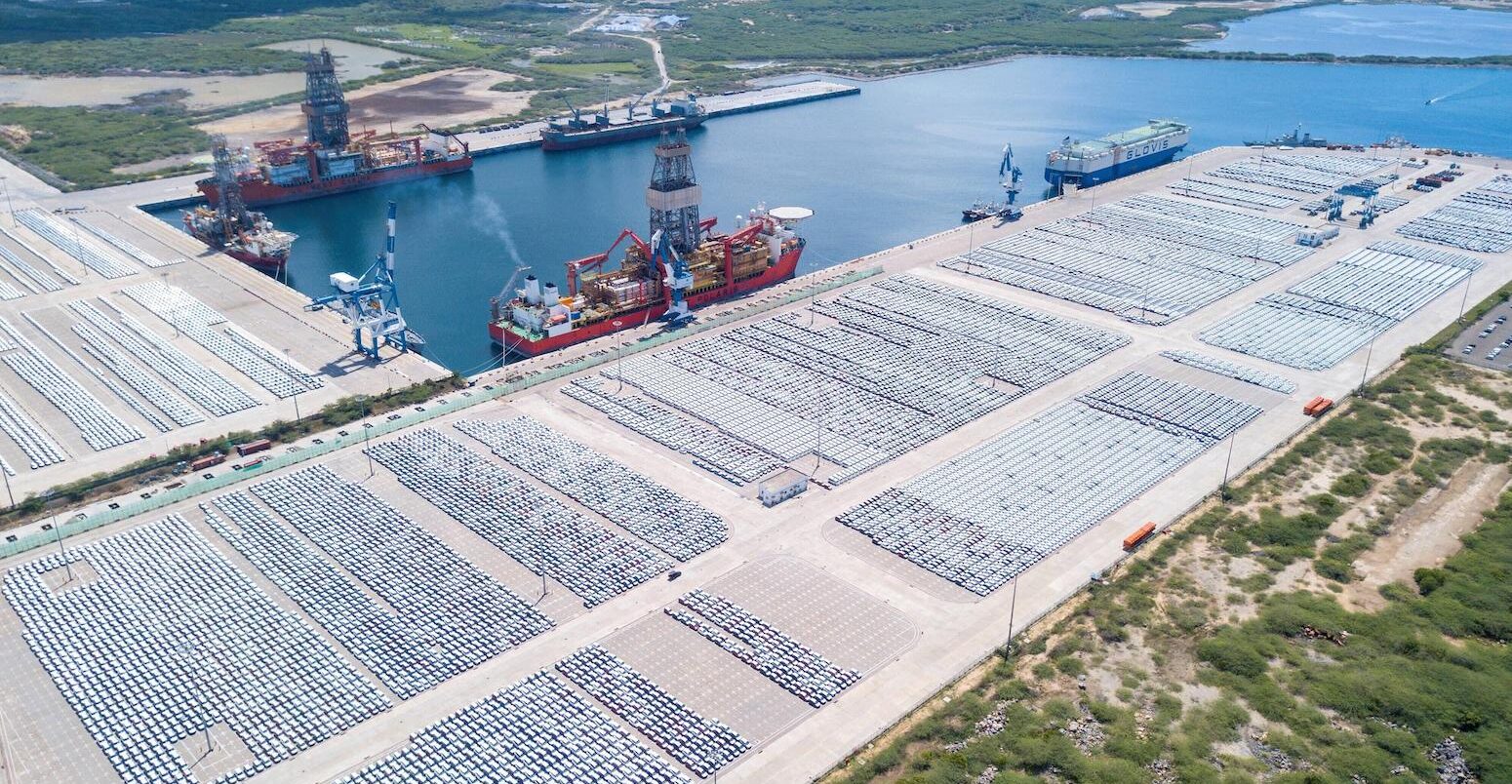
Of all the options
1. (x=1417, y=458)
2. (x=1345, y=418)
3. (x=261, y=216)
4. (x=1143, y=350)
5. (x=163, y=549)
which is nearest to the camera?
(x=163, y=549)

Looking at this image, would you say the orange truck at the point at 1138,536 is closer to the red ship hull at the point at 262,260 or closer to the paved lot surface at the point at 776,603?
the paved lot surface at the point at 776,603

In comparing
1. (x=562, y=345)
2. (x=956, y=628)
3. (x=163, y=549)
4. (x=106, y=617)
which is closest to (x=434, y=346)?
(x=562, y=345)

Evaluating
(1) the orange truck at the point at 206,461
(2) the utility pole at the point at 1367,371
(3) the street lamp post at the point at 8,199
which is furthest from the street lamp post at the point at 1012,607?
(3) the street lamp post at the point at 8,199

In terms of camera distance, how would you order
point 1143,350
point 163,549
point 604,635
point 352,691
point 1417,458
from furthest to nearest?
point 1143,350
point 1417,458
point 163,549
point 604,635
point 352,691

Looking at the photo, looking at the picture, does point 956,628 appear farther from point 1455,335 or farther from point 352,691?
point 1455,335

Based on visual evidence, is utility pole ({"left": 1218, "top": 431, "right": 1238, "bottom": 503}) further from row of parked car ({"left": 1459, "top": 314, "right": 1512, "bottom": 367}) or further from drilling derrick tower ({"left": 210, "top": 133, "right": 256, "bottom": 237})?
drilling derrick tower ({"left": 210, "top": 133, "right": 256, "bottom": 237})
